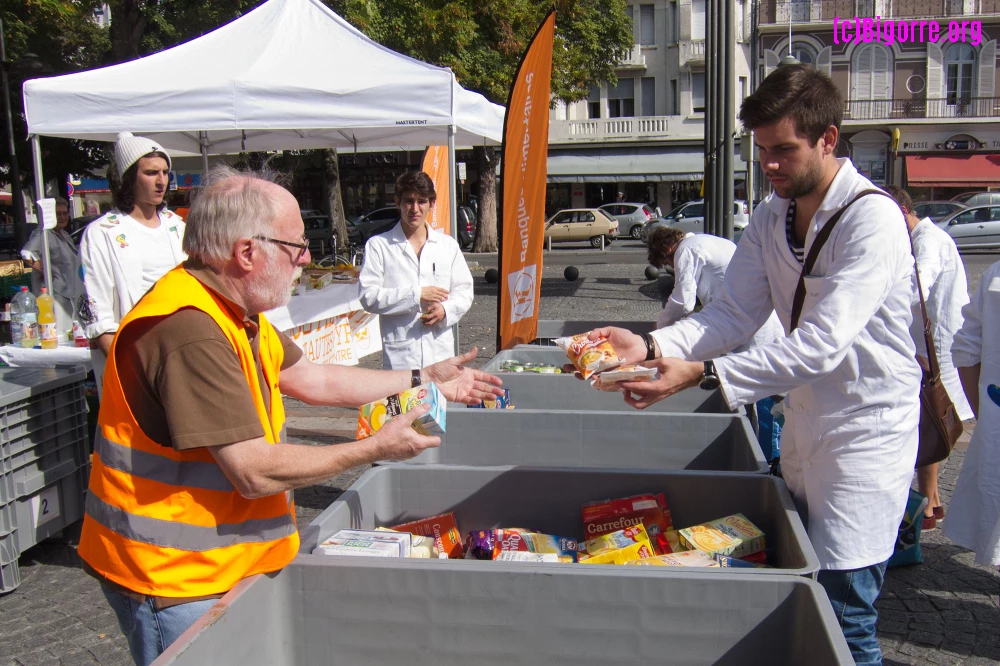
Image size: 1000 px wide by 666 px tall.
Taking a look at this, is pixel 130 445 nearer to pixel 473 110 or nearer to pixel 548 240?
pixel 473 110

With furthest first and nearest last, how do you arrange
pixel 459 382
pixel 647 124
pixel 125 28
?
pixel 647 124, pixel 125 28, pixel 459 382

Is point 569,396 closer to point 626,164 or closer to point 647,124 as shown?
point 626,164

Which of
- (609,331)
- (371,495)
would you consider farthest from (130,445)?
(609,331)

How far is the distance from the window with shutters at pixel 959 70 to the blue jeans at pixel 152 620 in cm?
4087

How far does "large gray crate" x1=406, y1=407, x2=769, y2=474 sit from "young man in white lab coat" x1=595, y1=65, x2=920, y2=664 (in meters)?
1.00

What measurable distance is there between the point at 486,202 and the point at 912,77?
22.8m

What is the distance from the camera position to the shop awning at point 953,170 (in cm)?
3416

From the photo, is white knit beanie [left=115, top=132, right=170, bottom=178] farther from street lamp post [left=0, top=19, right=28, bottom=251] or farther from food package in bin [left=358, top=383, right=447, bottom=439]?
street lamp post [left=0, top=19, right=28, bottom=251]

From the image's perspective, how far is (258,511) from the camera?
183 centimetres

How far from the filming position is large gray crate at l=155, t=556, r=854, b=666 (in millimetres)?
1790

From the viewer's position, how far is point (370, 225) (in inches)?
1161

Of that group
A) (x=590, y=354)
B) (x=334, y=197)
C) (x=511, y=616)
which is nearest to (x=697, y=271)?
(x=590, y=354)

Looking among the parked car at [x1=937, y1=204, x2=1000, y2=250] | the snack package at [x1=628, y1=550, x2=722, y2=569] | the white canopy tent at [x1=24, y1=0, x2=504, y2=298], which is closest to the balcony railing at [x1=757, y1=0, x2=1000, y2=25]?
the parked car at [x1=937, y1=204, x2=1000, y2=250]

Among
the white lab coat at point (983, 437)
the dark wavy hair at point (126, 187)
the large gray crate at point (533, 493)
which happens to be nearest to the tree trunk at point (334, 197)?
the dark wavy hair at point (126, 187)
